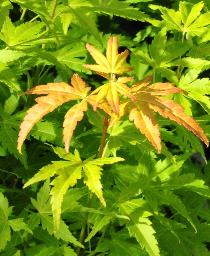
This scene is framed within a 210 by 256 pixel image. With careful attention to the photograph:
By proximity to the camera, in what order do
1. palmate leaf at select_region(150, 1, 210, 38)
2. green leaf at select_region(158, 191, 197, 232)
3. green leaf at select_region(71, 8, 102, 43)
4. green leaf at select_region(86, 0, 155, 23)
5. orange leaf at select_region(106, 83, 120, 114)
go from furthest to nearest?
palmate leaf at select_region(150, 1, 210, 38)
green leaf at select_region(158, 191, 197, 232)
green leaf at select_region(86, 0, 155, 23)
green leaf at select_region(71, 8, 102, 43)
orange leaf at select_region(106, 83, 120, 114)

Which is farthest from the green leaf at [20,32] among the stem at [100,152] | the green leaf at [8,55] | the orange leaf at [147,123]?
the orange leaf at [147,123]

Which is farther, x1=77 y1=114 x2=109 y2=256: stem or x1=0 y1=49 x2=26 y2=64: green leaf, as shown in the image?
x1=0 y1=49 x2=26 y2=64: green leaf

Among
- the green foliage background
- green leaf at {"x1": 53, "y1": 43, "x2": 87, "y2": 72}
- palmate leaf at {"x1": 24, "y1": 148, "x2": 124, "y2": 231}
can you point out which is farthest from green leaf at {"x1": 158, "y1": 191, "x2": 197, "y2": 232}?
green leaf at {"x1": 53, "y1": 43, "x2": 87, "y2": 72}

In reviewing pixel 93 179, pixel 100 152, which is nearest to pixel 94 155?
pixel 100 152

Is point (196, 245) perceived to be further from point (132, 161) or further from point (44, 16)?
point (44, 16)

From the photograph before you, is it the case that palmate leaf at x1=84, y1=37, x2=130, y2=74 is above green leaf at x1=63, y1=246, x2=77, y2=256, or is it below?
above

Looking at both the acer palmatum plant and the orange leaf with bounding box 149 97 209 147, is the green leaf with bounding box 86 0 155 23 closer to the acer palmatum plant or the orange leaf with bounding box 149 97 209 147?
the acer palmatum plant

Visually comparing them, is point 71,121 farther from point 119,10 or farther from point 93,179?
point 119,10

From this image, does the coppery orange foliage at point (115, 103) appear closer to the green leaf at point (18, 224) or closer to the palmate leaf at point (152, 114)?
the palmate leaf at point (152, 114)

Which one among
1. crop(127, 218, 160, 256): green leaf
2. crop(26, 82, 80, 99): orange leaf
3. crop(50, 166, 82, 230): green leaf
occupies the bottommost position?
crop(127, 218, 160, 256): green leaf
